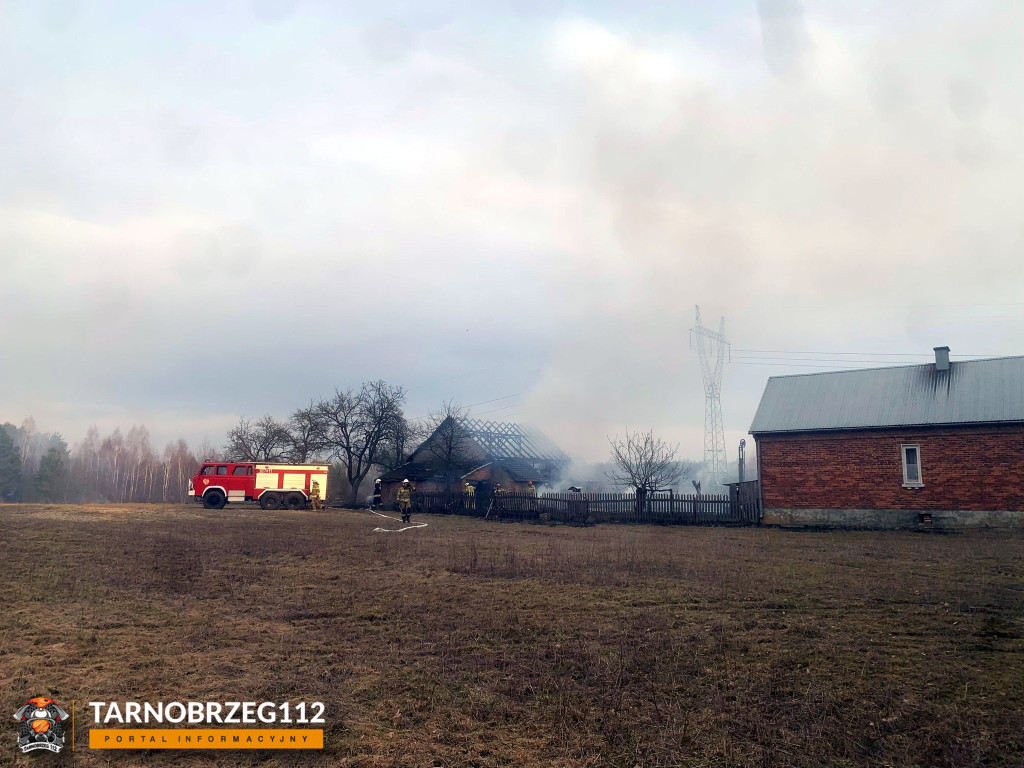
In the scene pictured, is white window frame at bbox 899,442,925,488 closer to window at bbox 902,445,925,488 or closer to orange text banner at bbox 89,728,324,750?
window at bbox 902,445,925,488

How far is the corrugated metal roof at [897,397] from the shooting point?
927 inches

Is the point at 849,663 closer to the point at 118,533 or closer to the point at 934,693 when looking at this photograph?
the point at 934,693

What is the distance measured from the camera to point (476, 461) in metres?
43.8

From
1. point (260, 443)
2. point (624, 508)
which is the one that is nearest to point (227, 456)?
point (260, 443)

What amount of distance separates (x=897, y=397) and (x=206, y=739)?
27.2 m

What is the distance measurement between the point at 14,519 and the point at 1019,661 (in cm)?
2461

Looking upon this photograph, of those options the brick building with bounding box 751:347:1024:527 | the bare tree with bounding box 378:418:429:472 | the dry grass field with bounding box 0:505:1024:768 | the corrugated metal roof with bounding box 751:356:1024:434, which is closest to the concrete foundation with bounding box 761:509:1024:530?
the brick building with bounding box 751:347:1024:527

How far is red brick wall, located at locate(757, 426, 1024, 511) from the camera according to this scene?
22.6 metres

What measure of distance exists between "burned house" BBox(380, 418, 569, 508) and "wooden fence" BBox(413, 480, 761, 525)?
26.7ft

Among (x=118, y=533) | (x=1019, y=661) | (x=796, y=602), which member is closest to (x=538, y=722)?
(x=1019, y=661)

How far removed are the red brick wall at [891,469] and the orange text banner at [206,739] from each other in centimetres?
2457

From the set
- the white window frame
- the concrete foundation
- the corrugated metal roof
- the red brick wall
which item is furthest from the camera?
the white window frame

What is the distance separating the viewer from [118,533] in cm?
1688

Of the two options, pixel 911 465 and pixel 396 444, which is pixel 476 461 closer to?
pixel 396 444
